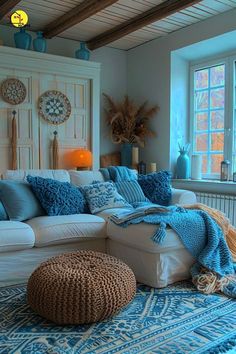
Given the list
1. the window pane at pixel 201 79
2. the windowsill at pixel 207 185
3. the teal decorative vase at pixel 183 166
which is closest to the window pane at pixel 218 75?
the window pane at pixel 201 79

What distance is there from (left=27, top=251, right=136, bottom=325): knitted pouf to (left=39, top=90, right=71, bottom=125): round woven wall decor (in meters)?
2.67

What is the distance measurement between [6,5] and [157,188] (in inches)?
96.2

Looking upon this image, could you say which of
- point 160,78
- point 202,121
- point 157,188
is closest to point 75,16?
point 160,78

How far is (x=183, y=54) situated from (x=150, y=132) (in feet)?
3.66

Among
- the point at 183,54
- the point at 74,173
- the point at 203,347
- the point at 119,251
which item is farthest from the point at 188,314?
the point at 183,54

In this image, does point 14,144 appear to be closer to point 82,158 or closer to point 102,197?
point 82,158

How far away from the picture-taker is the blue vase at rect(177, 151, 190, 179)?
4.63 metres

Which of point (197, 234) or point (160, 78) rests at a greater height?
point (160, 78)

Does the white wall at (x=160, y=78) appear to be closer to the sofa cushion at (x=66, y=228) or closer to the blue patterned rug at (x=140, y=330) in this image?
the sofa cushion at (x=66, y=228)

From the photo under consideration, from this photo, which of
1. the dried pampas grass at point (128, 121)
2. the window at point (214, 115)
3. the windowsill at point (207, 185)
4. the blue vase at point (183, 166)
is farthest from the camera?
the dried pampas grass at point (128, 121)

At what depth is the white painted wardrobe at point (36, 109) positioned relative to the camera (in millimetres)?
4148

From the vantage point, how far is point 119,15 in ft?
13.6

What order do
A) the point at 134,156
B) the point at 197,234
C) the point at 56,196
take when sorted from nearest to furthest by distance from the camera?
the point at 197,234 → the point at 56,196 → the point at 134,156

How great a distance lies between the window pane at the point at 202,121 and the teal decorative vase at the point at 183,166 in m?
0.41
